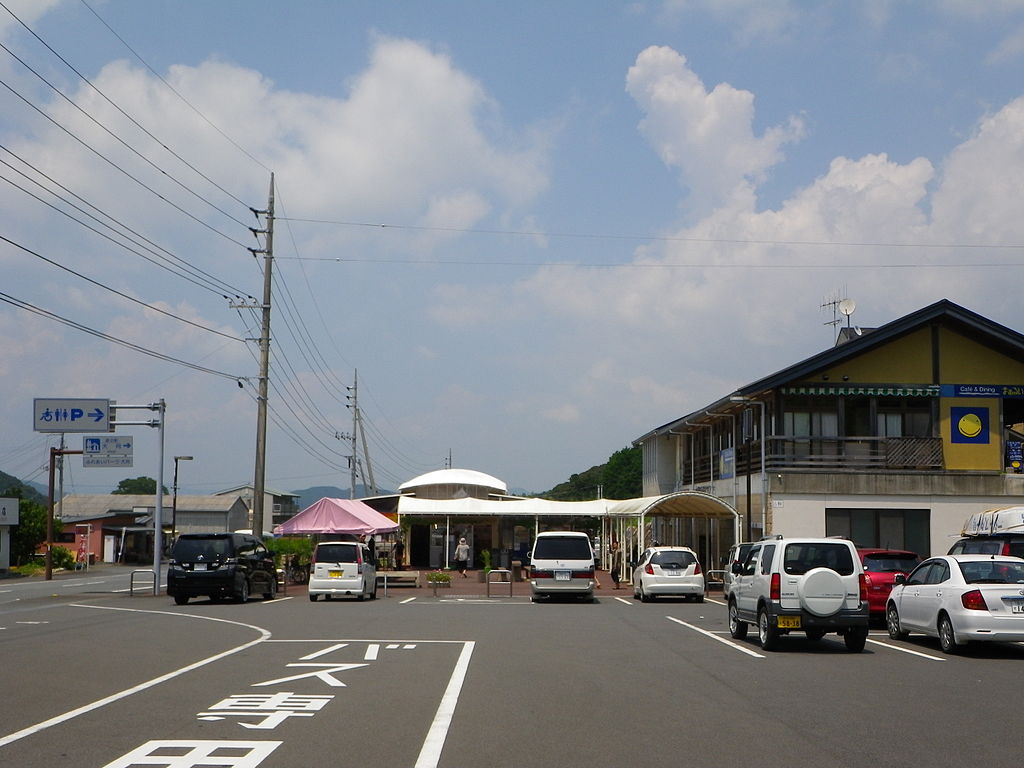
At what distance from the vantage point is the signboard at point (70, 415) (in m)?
39.0

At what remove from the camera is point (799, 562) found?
16594 millimetres

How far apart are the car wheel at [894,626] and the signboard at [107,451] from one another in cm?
2960

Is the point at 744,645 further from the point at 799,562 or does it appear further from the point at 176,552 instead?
the point at 176,552

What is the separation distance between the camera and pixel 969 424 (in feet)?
120

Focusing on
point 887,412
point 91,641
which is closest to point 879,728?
point 91,641

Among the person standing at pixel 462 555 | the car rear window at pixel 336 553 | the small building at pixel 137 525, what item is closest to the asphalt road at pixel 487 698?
the car rear window at pixel 336 553

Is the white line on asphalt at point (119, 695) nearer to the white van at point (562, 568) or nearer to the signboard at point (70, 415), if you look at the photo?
the white van at point (562, 568)

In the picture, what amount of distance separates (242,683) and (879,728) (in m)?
6.82

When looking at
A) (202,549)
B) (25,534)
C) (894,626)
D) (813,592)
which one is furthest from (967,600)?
(25,534)

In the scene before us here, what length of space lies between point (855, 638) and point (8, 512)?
46801 millimetres

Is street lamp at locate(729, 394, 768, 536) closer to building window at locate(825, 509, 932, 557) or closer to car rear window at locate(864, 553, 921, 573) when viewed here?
building window at locate(825, 509, 932, 557)

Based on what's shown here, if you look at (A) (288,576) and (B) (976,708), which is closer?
(B) (976,708)

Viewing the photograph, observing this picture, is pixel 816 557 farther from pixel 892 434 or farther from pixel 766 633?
pixel 892 434

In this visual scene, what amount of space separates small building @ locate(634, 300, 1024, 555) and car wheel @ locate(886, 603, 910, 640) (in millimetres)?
14647
